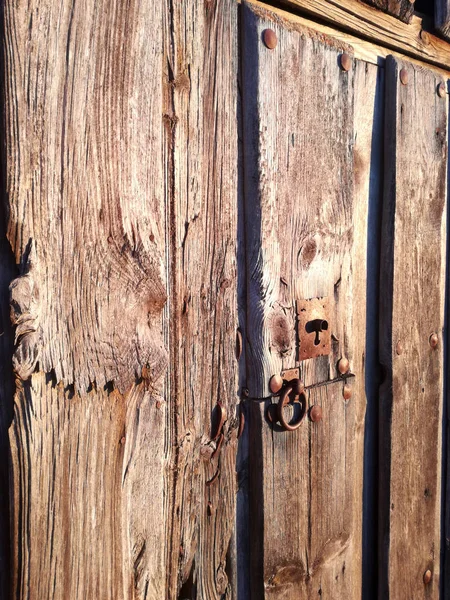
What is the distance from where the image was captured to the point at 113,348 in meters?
0.90

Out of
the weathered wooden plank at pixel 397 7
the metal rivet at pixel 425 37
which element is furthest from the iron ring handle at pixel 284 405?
the metal rivet at pixel 425 37

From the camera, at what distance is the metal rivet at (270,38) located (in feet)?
3.57

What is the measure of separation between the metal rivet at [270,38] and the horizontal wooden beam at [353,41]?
7 centimetres

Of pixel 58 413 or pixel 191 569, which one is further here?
pixel 191 569

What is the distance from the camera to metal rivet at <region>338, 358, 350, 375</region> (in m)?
1.33

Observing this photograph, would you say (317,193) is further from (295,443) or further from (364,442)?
(364,442)

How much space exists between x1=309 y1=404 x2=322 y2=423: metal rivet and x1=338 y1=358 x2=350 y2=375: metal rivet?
0.12 metres

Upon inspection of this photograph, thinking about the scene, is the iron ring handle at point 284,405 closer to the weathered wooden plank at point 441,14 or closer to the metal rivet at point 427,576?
the metal rivet at point 427,576

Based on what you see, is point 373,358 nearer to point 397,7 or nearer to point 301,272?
point 301,272

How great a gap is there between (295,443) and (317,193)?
0.61 meters

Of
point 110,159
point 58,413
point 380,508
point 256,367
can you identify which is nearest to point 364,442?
point 380,508

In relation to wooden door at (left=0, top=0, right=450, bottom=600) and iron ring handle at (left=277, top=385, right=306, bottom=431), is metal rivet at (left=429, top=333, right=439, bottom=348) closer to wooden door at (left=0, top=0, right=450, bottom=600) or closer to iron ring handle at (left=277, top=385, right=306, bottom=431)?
wooden door at (left=0, top=0, right=450, bottom=600)

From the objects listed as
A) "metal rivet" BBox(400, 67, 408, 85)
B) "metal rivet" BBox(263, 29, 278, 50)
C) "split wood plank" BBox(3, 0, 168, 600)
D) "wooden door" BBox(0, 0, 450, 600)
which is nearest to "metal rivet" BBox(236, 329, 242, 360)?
"wooden door" BBox(0, 0, 450, 600)

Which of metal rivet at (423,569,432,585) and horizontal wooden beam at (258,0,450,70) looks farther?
metal rivet at (423,569,432,585)
